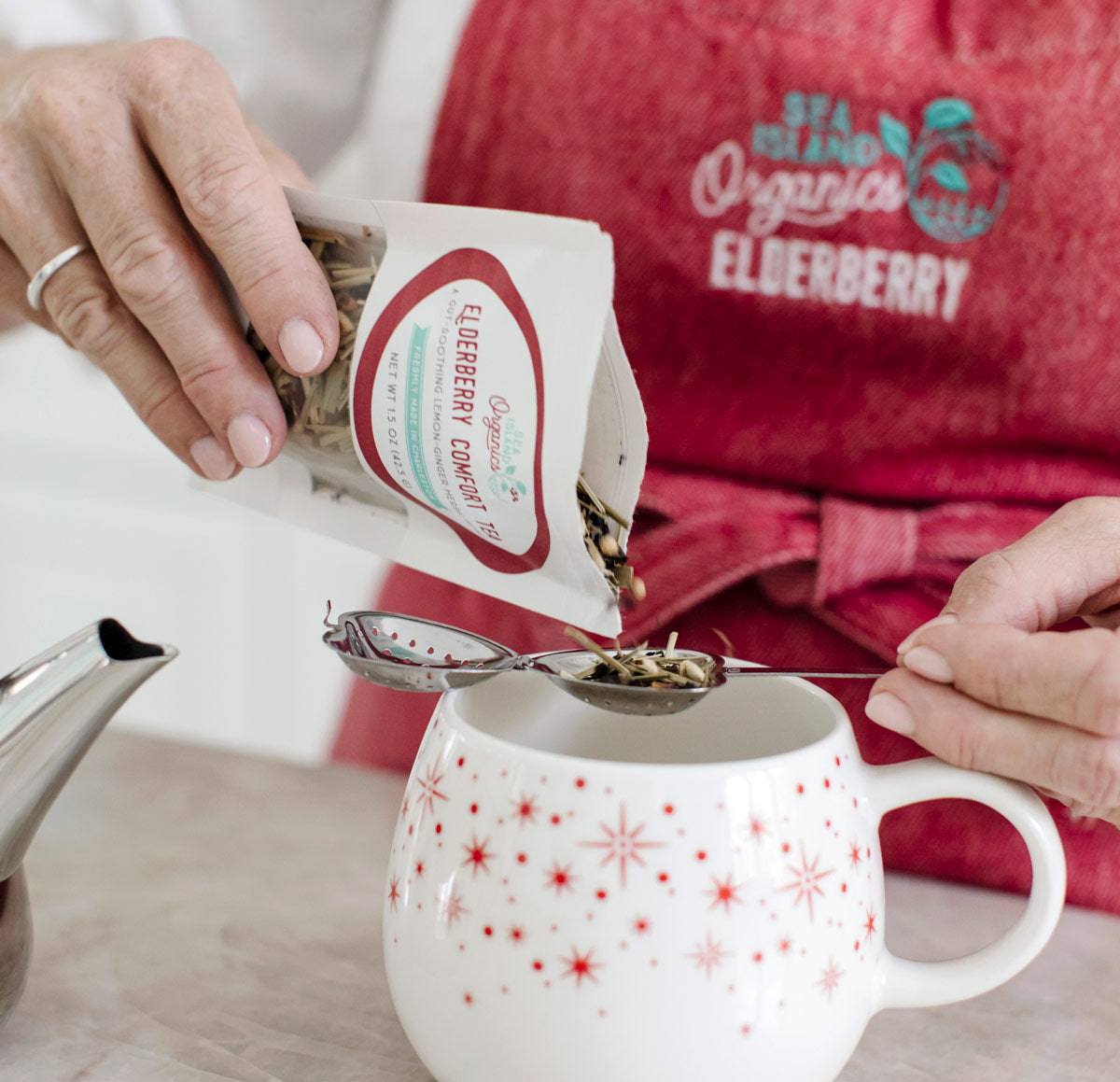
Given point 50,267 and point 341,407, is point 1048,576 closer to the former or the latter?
point 341,407

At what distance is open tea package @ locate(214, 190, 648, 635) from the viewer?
17.9 inches

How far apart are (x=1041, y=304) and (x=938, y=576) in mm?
172

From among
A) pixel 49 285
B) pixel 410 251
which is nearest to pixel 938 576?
pixel 410 251

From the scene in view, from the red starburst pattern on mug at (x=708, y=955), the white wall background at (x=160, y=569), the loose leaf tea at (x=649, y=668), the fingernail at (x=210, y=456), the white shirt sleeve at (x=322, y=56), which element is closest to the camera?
the red starburst pattern on mug at (x=708, y=955)

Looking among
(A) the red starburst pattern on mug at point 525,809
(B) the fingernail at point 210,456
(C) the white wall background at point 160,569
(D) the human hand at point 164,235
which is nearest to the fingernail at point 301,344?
(D) the human hand at point 164,235

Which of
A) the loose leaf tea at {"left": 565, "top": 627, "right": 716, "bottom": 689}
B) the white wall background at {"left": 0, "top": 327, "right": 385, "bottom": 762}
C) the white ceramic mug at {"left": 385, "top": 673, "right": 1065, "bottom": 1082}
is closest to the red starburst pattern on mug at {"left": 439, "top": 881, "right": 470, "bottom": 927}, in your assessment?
the white ceramic mug at {"left": 385, "top": 673, "right": 1065, "bottom": 1082}

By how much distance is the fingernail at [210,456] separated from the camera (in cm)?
61

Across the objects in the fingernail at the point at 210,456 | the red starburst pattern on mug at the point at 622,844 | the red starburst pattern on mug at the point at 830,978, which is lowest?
the red starburst pattern on mug at the point at 830,978

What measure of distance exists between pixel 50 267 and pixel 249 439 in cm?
14

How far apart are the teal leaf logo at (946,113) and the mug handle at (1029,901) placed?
410 millimetres

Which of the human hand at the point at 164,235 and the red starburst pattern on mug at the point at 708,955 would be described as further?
the human hand at the point at 164,235

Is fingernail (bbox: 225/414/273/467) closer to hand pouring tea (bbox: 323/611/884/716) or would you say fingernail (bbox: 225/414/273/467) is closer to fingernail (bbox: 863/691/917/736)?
hand pouring tea (bbox: 323/611/884/716)

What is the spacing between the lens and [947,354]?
0.71m

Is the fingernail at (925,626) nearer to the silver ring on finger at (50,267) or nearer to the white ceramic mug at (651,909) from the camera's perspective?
the white ceramic mug at (651,909)
